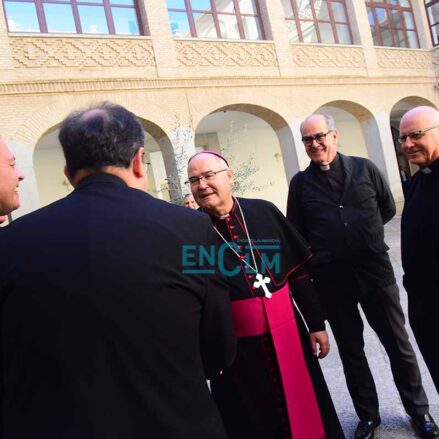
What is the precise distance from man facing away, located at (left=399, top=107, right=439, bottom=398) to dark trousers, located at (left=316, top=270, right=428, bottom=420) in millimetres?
305

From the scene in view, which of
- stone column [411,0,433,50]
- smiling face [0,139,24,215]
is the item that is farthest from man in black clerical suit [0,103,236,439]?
stone column [411,0,433,50]

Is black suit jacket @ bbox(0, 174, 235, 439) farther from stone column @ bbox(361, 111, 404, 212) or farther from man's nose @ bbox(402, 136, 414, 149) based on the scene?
stone column @ bbox(361, 111, 404, 212)

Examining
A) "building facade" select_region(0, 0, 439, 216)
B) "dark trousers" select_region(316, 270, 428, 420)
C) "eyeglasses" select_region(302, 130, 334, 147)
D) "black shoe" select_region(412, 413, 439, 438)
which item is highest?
"building facade" select_region(0, 0, 439, 216)

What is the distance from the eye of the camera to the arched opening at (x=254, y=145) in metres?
12.9

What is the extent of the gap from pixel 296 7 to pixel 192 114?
5.24 m

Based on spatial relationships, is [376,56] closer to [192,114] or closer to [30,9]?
[192,114]

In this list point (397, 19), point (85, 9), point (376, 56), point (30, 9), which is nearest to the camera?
point (30, 9)

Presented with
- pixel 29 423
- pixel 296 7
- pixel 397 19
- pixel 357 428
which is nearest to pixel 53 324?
pixel 29 423

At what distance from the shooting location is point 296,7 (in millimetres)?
13180

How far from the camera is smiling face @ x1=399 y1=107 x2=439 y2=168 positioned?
2242mm

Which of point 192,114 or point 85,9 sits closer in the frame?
point 85,9

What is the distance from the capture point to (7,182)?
5.89ft

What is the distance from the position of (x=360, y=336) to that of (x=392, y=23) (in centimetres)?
1542

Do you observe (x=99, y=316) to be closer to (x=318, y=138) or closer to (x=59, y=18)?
(x=318, y=138)
